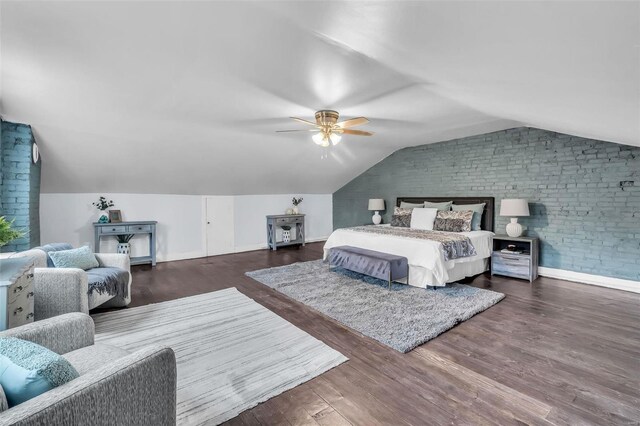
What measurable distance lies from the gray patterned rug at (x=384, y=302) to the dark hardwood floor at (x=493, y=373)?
12 centimetres

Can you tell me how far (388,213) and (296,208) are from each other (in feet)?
7.62

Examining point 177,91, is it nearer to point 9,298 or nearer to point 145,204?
point 9,298

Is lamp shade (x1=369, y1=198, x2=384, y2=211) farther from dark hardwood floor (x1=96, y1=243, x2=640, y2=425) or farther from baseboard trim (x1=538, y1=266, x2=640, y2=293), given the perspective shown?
dark hardwood floor (x1=96, y1=243, x2=640, y2=425)

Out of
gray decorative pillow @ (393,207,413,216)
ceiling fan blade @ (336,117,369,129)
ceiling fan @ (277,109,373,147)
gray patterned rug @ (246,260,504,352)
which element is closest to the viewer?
gray patterned rug @ (246,260,504,352)

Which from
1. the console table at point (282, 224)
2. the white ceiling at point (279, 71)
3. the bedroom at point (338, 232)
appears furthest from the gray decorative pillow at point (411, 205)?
the console table at point (282, 224)

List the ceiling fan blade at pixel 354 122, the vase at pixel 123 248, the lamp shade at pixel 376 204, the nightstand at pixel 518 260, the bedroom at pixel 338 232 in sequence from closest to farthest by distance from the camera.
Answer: the bedroom at pixel 338 232
the ceiling fan blade at pixel 354 122
the nightstand at pixel 518 260
the vase at pixel 123 248
the lamp shade at pixel 376 204

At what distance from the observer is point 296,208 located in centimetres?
755

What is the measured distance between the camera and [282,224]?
7070 millimetres

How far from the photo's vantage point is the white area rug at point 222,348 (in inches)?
73.5

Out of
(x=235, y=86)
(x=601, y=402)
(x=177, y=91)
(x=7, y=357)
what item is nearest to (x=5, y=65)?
(x=177, y=91)

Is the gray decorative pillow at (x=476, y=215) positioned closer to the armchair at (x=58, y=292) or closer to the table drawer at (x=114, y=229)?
the armchair at (x=58, y=292)

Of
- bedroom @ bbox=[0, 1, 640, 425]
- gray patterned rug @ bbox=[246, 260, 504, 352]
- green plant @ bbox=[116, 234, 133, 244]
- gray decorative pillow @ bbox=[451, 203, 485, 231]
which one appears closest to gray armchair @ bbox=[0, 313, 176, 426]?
bedroom @ bbox=[0, 1, 640, 425]

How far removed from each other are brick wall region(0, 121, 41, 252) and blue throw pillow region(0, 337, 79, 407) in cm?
353

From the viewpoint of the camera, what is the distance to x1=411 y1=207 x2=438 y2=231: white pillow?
5.41m
